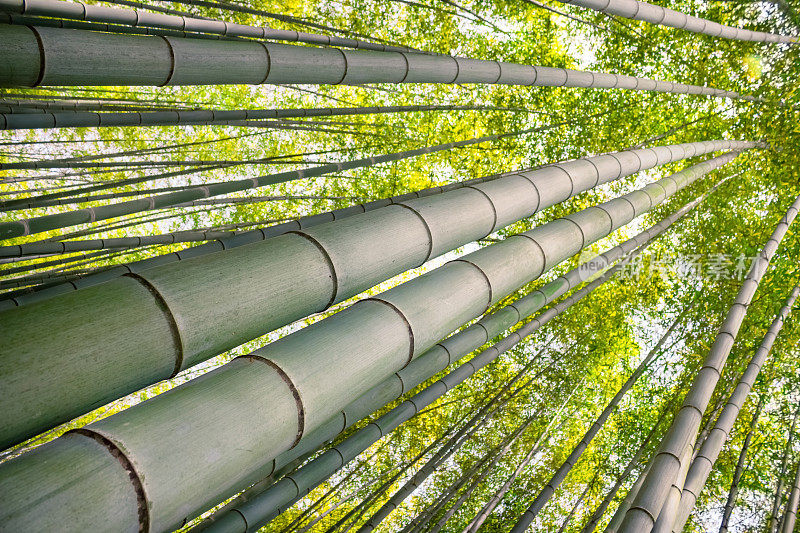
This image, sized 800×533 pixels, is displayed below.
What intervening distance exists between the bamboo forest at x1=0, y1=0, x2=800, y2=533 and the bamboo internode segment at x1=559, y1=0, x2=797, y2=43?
25mm

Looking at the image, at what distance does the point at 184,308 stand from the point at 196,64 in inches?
50.5

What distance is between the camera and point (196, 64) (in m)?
1.77

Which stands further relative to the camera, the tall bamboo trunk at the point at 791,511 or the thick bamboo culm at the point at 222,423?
the tall bamboo trunk at the point at 791,511

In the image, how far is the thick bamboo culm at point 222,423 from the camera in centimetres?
63

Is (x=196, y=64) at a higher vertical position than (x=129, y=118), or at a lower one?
higher

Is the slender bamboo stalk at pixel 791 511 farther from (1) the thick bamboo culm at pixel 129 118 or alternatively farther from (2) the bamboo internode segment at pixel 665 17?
(1) the thick bamboo culm at pixel 129 118

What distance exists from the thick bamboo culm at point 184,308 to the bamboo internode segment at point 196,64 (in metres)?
0.96

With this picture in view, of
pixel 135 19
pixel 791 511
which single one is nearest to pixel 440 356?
pixel 791 511

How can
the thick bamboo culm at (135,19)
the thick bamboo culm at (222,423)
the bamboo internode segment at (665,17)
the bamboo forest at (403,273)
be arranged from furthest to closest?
the bamboo internode segment at (665,17), the thick bamboo culm at (135,19), the bamboo forest at (403,273), the thick bamboo culm at (222,423)

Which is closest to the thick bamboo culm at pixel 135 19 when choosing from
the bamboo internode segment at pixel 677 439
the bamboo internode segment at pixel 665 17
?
the bamboo internode segment at pixel 665 17

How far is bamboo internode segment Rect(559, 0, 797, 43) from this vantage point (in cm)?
262

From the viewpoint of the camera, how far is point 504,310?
289 centimetres

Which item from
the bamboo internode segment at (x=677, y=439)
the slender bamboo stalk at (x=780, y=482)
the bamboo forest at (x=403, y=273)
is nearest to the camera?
the bamboo forest at (x=403, y=273)

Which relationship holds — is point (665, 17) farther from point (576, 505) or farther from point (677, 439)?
point (576, 505)
